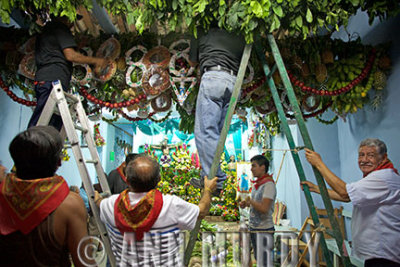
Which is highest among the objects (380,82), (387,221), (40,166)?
(380,82)

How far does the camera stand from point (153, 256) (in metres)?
1.41

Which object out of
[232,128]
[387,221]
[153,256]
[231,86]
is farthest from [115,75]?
[232,128]

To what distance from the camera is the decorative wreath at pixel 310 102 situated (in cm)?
369

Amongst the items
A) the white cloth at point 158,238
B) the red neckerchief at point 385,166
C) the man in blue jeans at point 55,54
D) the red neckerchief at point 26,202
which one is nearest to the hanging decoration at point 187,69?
the man in blue jeans at point 55,54

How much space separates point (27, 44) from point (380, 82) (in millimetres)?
3741

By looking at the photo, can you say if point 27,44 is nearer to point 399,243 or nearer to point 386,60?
point 399,243

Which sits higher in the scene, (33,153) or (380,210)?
(33,153)

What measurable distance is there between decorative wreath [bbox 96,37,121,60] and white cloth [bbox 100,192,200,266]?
185 cm

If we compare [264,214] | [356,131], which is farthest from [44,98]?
[356,131]

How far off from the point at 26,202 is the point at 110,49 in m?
2.14

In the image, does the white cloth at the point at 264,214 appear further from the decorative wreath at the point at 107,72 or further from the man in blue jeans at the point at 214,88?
the decorative wreath at the point at 107,72

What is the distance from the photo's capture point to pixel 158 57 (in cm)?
293

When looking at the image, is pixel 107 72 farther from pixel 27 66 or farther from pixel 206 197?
pixel 206 197

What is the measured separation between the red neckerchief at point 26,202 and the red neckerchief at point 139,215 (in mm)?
372
